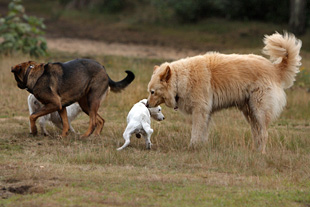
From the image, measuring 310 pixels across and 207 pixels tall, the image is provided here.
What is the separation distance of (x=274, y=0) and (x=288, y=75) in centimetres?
1888

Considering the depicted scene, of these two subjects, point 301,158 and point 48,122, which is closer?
point 301,158

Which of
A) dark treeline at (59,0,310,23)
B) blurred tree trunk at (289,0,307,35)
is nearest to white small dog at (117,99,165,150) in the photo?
blurred tree trunk at (289,0,307,35)

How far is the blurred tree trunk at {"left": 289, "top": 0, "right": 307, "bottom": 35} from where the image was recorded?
80.9ft

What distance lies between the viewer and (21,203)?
5.90 metres

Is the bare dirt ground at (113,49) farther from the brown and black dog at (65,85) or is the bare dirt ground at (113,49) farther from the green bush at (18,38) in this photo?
the brown and black dog at (65,85)

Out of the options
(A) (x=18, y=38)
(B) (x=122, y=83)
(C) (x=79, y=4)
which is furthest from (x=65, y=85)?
(C) (x=79, y=4)

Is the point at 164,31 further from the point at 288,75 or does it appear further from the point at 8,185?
the point at 8,185

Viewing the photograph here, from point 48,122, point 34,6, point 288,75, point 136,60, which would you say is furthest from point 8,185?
point 34,6

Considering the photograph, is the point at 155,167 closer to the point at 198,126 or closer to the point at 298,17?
the point at 198,126

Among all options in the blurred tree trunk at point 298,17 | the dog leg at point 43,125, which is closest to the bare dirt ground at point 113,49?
the blurred tree trunk at point 298,17

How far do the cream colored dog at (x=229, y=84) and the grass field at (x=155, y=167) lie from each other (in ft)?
2.09

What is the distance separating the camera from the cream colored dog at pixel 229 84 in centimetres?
919

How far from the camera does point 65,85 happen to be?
978cm

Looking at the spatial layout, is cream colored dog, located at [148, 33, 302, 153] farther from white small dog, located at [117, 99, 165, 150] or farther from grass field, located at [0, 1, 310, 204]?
grass field, located at [0, 1, 310, 204]
